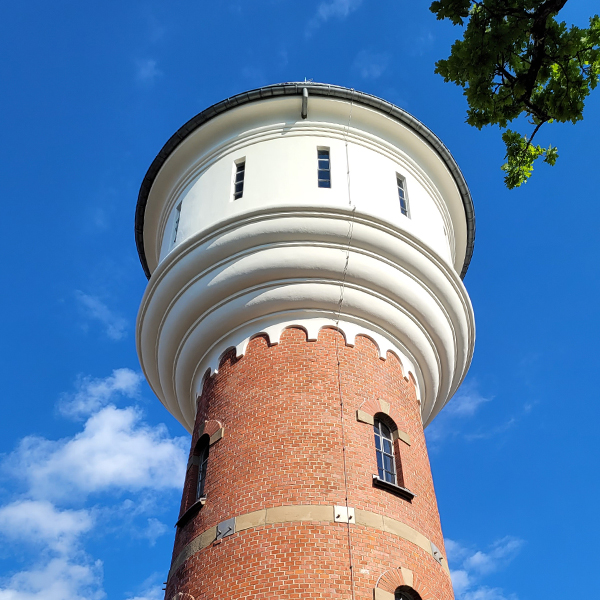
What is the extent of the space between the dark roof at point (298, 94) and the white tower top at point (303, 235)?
3 centimetres

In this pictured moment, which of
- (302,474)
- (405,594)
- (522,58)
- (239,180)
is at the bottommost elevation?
(405,594)

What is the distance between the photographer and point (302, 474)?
34.8ft

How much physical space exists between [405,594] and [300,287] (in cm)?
555

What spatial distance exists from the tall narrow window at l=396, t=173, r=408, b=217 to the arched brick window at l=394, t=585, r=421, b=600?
303 inches

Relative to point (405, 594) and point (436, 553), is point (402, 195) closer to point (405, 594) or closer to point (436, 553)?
point (436, 553)

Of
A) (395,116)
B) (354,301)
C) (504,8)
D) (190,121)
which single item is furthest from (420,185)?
(504,8)

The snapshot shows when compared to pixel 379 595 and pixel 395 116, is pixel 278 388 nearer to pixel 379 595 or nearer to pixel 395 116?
pixel 379 595

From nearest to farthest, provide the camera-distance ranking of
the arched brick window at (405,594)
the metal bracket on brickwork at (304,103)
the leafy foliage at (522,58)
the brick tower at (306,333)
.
Result: the leafy foliage at (522,58)
the arched brick window at (405,594)
the brick tower at (306,333)
the metal bracket on brickwork at (304,103)

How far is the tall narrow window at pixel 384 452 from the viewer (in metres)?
11.5

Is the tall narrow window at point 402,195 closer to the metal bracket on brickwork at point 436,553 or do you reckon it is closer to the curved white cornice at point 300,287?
the curved white cornice at point 300,287

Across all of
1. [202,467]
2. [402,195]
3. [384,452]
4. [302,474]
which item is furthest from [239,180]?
[302,474]

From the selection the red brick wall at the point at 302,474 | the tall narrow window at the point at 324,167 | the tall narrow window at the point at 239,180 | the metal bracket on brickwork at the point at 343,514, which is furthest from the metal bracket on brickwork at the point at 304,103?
the metal bracket on brickwork at the point at 343,514

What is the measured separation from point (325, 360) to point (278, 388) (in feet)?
3.33

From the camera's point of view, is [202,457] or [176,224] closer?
[202,457]
